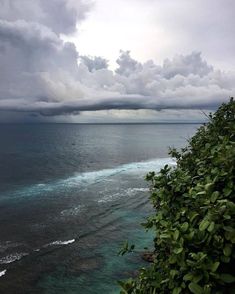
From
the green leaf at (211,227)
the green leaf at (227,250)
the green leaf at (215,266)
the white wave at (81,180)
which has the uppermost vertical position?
the green leaf at (211,227)

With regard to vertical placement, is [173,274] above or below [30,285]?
above

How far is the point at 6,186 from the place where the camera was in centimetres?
7775

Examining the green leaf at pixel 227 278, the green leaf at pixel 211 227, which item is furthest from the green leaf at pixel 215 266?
the green leaf at pixel 211 227

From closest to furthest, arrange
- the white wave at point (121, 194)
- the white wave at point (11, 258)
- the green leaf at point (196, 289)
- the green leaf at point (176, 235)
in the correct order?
the green leaf at point (196, 289)
the green leaf at point (176, 235)
the white wave at point (11, 258)
the white wave at point (121, 194)

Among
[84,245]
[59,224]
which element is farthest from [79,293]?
[59,224]

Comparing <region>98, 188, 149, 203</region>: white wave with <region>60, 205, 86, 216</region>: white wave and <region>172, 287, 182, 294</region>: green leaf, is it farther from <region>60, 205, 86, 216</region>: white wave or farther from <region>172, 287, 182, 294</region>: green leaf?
<region>172, 287, 182, 294</region>: green leaf

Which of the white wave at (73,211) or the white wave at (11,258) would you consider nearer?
the white wave at (11,258)

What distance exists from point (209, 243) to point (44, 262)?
35.8 metres

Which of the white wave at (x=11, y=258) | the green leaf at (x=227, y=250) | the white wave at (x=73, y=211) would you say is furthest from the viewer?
the white wave at (x=73, y=211)

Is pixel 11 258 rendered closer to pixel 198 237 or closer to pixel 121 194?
pixel 121 194

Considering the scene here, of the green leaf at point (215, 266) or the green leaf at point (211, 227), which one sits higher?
the green leaf at point (211, 227)

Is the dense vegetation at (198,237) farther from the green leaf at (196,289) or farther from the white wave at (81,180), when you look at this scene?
the white wave at (81,180)

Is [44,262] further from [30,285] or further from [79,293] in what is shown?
[79,293]

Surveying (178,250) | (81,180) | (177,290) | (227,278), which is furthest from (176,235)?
(81,180)
